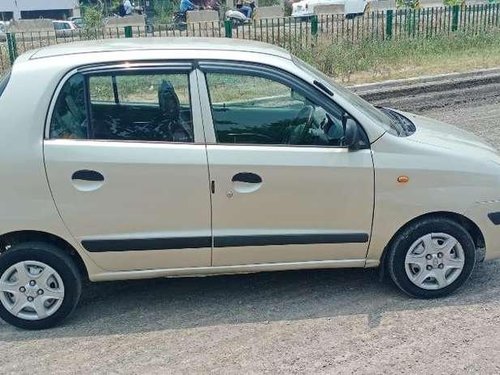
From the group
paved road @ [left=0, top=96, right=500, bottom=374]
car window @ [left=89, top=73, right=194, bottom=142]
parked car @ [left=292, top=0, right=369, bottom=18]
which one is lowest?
paved road @ [left=0, top=96, right=500, bottom=374]

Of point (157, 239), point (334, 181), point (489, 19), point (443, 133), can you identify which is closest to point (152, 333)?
point (157, 239)

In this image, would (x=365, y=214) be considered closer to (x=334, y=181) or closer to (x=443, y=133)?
(x=334, y=181)

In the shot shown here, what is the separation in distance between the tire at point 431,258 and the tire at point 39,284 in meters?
2.11

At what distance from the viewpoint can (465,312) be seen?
3686 millimetres

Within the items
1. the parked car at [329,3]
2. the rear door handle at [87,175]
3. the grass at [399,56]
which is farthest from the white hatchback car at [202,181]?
the parked car at [329,3]

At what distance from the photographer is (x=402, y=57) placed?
13.4 m

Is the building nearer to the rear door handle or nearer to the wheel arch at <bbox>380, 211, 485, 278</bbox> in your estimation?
the rear door handle

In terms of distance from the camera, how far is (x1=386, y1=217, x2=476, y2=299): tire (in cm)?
373

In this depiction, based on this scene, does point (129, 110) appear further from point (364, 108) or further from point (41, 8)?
point (41, 8)

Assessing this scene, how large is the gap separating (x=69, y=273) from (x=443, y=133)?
2770 mm

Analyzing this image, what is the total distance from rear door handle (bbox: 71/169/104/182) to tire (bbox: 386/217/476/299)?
6.41 feet

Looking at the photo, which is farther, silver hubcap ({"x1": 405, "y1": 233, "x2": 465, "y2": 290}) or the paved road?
silver hubcap ({"x1": 405, "y1": 233, "x2": 465, "y2": 290})

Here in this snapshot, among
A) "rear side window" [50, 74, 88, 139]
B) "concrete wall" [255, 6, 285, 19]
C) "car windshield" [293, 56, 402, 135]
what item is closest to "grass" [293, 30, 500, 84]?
"concrete wall" [255, 6, 285, 19]

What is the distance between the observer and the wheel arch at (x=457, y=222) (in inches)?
147
